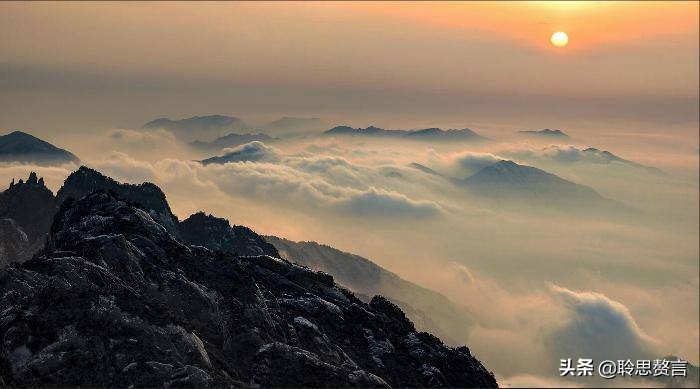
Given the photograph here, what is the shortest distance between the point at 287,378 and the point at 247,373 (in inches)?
453

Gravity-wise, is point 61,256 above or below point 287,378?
above

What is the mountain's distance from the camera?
14088 cm

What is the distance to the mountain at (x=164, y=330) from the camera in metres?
141

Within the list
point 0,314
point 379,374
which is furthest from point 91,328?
point 379,374

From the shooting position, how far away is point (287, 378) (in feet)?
495

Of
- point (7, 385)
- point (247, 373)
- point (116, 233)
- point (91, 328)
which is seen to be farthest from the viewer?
point (116, 233)

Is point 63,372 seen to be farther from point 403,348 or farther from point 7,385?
point 403,348

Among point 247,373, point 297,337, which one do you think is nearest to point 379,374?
point 297,337

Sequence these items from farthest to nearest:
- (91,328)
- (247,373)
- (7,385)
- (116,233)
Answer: (116,233), (247,373), (91,328), (7,385)

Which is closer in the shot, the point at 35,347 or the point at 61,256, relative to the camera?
the point at 35,347

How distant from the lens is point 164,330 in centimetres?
15062

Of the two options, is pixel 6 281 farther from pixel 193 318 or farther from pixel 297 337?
pixel 297 337

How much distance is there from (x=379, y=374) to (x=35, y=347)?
72.0 meters

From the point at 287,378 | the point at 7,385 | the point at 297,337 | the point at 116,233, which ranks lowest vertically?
the point at 7,385
